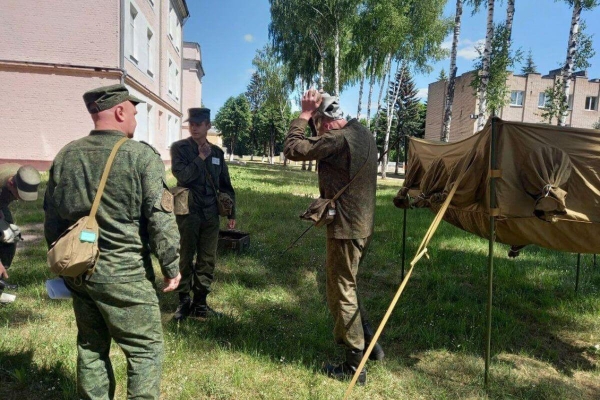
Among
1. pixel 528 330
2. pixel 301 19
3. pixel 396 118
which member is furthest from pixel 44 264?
pixel 396 118

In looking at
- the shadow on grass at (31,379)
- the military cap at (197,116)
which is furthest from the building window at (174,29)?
the shadow on grass at (31,379)

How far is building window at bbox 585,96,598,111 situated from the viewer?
3541cm

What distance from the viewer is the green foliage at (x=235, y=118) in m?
50.4

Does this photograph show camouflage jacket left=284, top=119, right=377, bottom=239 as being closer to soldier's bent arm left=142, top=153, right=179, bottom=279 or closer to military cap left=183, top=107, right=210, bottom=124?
soldier's bent arm left=142, top=153, right=179, bottom=279

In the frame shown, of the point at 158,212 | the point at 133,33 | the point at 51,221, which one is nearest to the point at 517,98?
the point at 133,33

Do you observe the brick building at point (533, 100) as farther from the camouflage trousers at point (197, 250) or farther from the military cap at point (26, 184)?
the military cap at point (26, 184)

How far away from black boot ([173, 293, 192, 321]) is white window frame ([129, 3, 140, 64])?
46.4 ft

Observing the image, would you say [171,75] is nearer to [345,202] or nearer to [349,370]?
[345,202]

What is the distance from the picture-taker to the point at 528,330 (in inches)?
167

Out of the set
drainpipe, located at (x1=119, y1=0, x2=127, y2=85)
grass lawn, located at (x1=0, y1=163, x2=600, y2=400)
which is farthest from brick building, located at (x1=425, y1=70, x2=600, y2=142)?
grass lawn, located at (x1=0, y1=163, x2=600, y2=400)

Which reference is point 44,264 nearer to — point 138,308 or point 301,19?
point 138,308

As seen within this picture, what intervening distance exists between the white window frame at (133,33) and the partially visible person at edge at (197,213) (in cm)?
1359

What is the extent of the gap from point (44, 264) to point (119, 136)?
4.22 metres

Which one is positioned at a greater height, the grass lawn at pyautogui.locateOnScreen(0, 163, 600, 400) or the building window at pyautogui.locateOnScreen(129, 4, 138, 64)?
the building window at pyautogui.locateOnScreen(129, 4, 138, 64)
